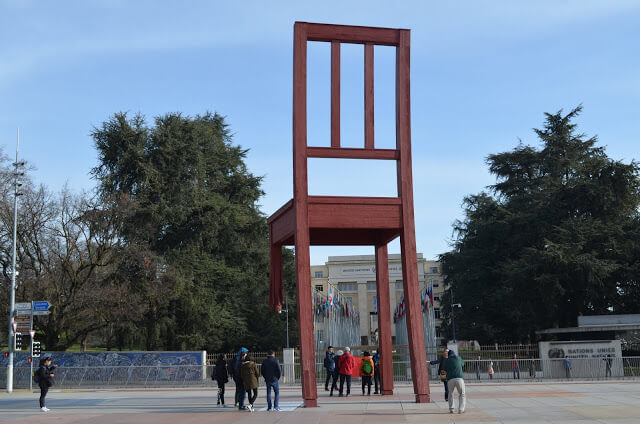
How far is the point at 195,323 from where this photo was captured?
42.3 metres

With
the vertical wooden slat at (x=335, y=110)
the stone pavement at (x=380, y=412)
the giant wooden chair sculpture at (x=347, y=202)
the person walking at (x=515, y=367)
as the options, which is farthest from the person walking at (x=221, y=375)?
the person walking at (x=515, y=367)

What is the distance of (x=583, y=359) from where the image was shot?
28.9 m

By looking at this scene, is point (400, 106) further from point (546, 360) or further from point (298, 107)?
point (546, 360)

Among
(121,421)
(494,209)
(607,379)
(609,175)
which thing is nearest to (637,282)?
(609,175)

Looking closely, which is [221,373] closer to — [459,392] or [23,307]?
[459,392]

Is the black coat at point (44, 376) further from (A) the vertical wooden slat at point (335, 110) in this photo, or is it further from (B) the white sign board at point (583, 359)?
(B) the white sign board at point (583, 359)

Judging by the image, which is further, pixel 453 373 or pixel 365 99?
pixel 365 99

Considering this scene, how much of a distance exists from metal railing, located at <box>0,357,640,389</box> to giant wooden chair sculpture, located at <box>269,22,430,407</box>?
44.0 ft

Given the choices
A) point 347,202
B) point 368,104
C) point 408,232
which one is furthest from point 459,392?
point 368,104

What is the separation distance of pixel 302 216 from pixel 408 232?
2488 millimetres

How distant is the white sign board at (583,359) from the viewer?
94.6 feet

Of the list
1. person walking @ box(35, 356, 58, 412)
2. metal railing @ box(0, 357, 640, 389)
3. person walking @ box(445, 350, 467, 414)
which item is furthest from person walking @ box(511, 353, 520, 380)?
person walking @ box(35, 356, 58, 412)

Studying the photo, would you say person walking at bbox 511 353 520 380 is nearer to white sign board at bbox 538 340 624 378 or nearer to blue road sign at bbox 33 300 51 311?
white sign board at bbox 538 340 624 378

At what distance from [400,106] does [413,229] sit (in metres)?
2.99
